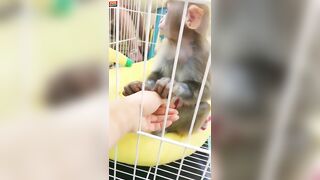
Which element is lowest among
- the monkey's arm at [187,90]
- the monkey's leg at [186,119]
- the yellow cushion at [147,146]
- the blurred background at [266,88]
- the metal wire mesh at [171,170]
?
the metal wire mesh at [171,170]

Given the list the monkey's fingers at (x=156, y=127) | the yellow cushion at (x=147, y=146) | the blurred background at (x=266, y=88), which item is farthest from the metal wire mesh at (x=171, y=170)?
the blurred background at (x=266, y=88)

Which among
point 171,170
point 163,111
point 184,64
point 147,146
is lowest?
point 171,170

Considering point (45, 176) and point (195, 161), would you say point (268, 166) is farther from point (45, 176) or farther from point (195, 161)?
point (195, 161)

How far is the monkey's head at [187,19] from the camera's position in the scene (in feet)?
1.27

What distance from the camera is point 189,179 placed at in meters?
0.74

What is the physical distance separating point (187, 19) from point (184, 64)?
0.11m

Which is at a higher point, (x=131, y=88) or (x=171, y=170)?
(x=131, y=88)

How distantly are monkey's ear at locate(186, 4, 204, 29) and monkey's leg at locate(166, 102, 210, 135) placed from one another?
195 mm

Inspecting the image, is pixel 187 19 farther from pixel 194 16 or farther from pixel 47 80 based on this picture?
pixel 47 80

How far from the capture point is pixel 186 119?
0.64m

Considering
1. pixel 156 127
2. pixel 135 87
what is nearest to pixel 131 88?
pixel 135 87

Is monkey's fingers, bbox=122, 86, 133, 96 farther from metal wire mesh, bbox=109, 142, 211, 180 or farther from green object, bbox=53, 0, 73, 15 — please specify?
green object, bbox=53, 0, 73, 15

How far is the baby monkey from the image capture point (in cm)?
42

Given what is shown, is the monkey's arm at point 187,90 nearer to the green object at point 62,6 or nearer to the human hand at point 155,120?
the human hand at point 155,120
